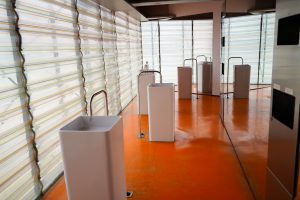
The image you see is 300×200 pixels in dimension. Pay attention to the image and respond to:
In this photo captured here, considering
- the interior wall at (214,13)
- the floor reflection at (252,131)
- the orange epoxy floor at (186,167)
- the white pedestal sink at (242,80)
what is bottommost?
the orange epoxy floor at (186,167)

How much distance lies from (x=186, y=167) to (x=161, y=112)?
122 cm

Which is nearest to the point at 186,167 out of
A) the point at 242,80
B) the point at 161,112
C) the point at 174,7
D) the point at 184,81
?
the point at 161,112

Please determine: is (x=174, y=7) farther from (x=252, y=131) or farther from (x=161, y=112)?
(x=252, y=131)

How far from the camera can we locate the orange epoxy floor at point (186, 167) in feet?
9.50

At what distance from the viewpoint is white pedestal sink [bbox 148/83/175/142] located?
4.31 m

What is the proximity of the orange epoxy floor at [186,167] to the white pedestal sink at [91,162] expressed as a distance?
74cm

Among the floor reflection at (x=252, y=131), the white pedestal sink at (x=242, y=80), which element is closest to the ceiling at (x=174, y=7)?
the white pedestal sink at (x=242, y=80)

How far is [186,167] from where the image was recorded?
3502 mm

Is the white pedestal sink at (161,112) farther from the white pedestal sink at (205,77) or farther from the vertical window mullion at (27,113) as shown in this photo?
the white pedestal sink at (205,77)

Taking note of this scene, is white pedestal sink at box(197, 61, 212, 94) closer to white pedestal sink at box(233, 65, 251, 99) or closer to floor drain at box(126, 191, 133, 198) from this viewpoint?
white pedestal sink at box(233, 65, 251, 99)

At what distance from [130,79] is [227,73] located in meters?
3.66

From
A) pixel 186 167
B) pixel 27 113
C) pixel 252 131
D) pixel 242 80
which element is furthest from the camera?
pixel 242 80

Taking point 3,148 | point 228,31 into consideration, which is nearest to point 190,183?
point 3,148

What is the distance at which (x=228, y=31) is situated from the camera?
4.81 meters
